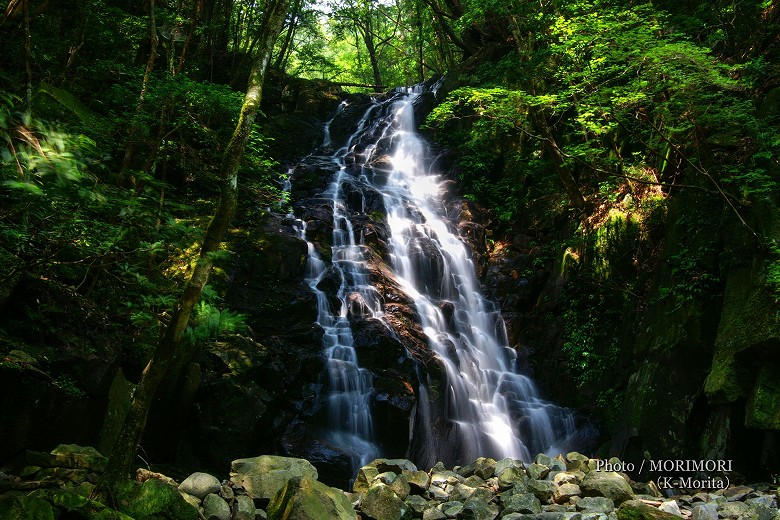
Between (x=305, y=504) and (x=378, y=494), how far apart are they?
1.25m

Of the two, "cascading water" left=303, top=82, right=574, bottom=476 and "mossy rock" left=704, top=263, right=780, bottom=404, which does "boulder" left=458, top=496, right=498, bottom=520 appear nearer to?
"cascading water" left=303, top=82, right=574, bottom=476

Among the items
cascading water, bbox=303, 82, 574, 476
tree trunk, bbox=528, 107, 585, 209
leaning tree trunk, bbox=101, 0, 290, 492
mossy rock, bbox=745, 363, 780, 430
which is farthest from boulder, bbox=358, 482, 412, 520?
tree trunk, bbox=528, 107, 585, 209

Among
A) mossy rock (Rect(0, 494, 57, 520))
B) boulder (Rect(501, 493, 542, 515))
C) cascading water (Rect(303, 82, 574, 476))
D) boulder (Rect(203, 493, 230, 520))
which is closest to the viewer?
mossy rock (Rect(0, 494, 57, 520))

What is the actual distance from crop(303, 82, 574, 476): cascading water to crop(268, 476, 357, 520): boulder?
2830 mm

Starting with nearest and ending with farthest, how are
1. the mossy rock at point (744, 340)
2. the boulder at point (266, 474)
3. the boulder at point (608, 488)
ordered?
the boulder at point (266, 474) → the boulder at point (608, 488) → the mossy rock at point (744, 340)

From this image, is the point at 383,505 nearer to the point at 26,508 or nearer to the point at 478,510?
the point at 478,510

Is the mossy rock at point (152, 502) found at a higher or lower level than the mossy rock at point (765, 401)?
lower

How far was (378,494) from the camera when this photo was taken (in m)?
5.28

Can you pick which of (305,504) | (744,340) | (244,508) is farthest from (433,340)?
(305,504)

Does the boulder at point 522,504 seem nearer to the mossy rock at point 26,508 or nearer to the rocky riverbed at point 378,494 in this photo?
the rocky riverbed at point 378,494

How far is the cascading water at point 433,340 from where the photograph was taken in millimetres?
8461

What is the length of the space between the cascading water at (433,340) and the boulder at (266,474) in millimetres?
2089

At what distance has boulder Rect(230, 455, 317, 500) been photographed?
5027 millimetres

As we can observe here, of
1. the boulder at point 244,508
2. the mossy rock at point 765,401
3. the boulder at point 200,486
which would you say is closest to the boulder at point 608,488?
the mossy rock at point 765,401
